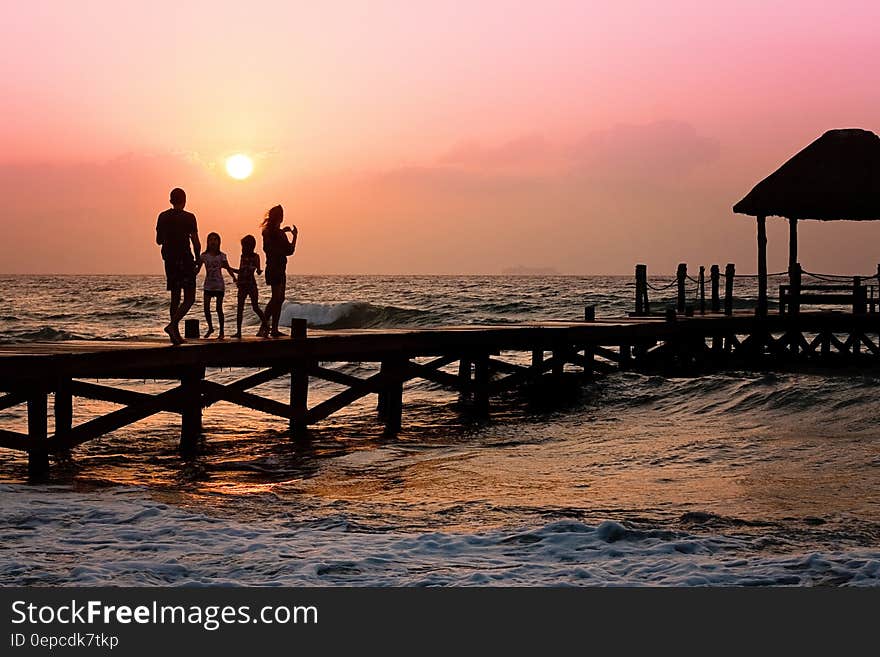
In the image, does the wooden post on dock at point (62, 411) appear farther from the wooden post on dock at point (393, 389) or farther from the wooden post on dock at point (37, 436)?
the wooden post on dock at point (393, 389)

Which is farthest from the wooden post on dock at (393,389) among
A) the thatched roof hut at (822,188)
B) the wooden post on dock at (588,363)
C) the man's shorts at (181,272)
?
the thatched roof hut at (822,188)

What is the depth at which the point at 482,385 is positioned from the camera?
Answer: 63.0ft

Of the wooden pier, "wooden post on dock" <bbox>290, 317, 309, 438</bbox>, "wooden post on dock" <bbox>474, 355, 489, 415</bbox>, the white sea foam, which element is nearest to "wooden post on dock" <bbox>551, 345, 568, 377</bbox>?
the wooden pier

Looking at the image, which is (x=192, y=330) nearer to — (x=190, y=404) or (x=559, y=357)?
(x=190, y=404)

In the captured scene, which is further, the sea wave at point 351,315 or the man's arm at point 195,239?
the sea wave at point 351,315

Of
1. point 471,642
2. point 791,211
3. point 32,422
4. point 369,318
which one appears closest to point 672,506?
point 471,642

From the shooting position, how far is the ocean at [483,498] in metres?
8.27

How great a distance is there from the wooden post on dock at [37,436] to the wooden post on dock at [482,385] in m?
8.24

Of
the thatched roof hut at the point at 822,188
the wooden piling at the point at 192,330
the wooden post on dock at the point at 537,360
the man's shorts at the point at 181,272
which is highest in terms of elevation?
the thatched roof hut at the point at 822,188

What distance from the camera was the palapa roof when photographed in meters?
25.8

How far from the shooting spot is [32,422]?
12.3m

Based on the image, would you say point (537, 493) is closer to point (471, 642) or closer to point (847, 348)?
point (471, 642)

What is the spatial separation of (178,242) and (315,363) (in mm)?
4394

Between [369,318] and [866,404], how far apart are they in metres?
43.7
